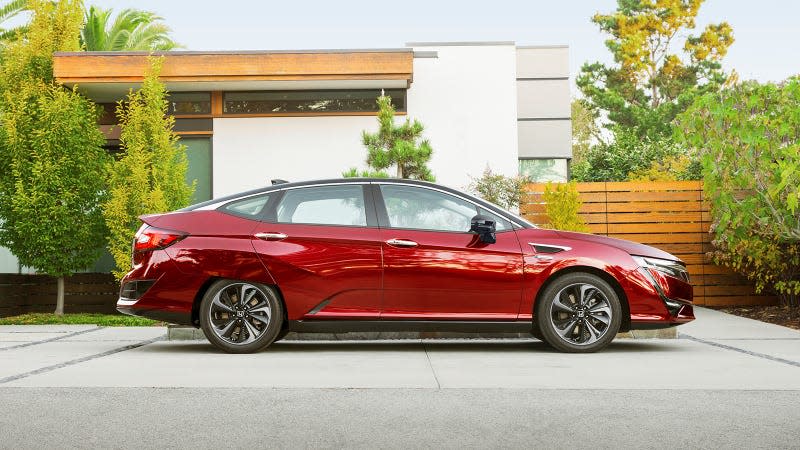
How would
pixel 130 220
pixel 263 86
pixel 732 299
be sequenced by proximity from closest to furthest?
pixel 130 220 < pixel 732 299 < pixel 263 86

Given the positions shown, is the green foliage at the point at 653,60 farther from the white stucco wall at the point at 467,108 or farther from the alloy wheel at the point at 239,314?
the alloy wheel at the point at 239,314

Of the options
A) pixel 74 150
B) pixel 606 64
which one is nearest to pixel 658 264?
pixel 74 150

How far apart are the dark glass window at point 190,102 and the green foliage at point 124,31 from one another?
1277 centimetres

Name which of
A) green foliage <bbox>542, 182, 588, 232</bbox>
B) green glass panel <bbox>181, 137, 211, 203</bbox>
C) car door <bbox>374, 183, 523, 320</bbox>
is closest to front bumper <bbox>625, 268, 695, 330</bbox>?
car door <bbox>374, 183, 523, 320</bbox>

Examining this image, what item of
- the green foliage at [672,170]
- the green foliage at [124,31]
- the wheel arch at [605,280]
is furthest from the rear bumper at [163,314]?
the green foliage at [124,31]

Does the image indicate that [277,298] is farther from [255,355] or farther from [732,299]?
[732,299]

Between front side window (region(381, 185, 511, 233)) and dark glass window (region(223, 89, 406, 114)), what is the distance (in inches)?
323

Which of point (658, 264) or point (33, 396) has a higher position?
point (658, 264)

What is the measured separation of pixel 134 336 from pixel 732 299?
9.18 metres

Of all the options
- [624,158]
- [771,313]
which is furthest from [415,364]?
[624,158]

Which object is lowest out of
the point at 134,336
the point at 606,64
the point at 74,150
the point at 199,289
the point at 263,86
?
the point at 134,336

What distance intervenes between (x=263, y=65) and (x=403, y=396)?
10.5 metres

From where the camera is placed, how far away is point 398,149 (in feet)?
47.0

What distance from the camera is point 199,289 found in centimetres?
863
